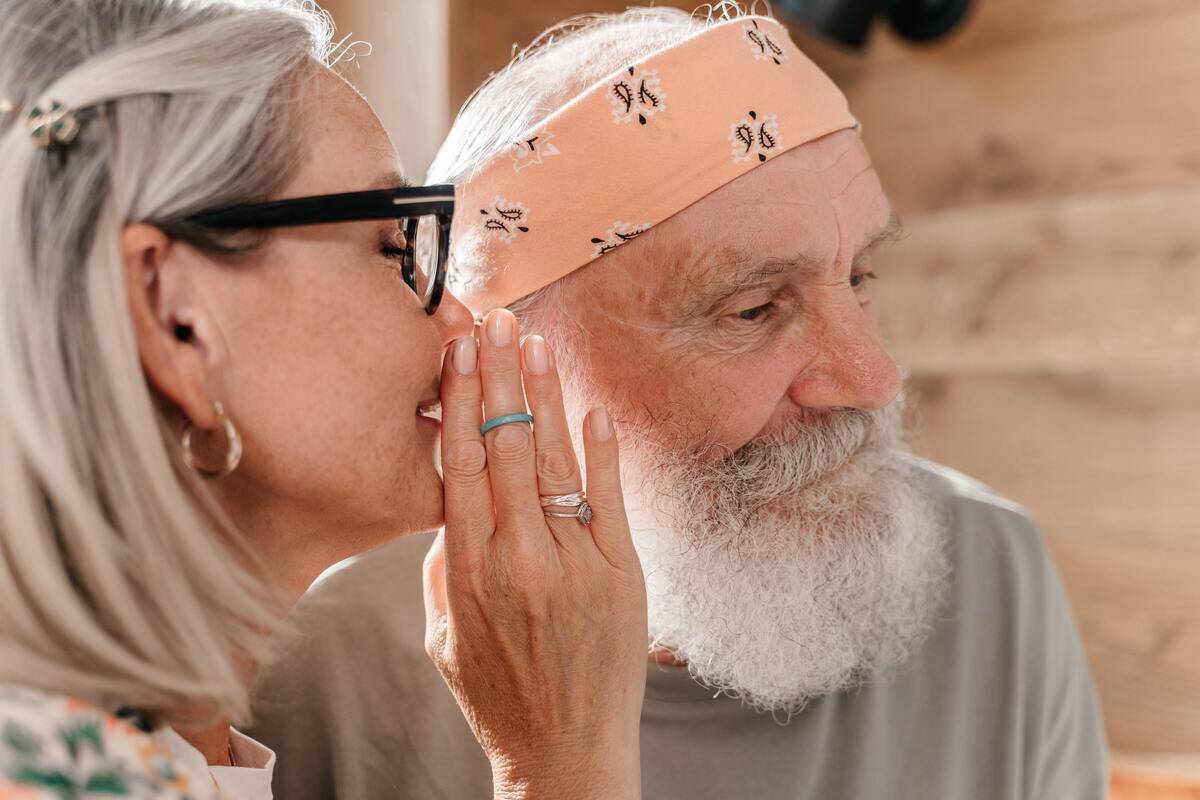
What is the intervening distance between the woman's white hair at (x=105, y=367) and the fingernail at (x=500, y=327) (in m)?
0.29

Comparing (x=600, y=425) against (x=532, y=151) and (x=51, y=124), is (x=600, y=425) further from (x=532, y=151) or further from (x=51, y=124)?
(x=51, y=124)

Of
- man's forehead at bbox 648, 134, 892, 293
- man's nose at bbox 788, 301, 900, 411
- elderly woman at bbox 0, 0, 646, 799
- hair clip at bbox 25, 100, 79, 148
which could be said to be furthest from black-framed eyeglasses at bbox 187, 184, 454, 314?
man's nose at bbox 788, 301, 900, 411

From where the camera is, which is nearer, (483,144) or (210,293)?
(210,293)

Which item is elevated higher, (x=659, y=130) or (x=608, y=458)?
(x=659, y=130)

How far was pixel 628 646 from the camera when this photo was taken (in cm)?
113

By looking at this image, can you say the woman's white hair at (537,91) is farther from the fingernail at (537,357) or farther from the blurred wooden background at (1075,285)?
the blurred wooden background at (1075,285)

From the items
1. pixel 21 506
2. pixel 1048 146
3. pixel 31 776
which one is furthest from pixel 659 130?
pixel 1048 146

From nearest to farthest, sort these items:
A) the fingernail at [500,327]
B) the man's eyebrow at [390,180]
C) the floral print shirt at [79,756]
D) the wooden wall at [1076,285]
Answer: the floral print shirt at [79,756] < the man's eyebrow at [390,180] < the fingernail at [500,327] < the wooden wall at [1076,285]

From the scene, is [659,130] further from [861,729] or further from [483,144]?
[861,729]

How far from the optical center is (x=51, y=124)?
2.74ft

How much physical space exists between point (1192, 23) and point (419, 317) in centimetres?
218

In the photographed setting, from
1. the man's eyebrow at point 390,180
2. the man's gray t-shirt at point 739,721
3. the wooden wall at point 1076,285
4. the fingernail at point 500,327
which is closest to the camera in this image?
the man's eyebrow at point 390,180

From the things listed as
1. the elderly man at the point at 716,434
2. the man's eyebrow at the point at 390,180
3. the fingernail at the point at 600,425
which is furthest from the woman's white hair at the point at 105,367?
the elderly man at the point at 716,434

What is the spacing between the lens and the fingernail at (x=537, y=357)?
115 cm
